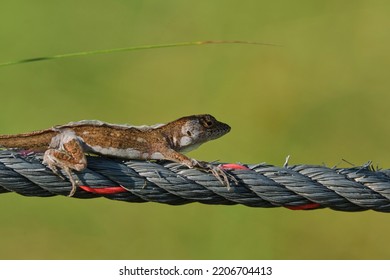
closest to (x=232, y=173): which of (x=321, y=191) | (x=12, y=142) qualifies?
(x=321, y=191)

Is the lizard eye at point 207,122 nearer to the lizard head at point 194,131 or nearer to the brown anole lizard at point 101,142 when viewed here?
the lizard head at point 194,131

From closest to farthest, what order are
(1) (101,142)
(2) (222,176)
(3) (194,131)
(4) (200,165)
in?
(2) (222,176) < (4) (200,165) < (1) (101,142) < (3) (194,131)

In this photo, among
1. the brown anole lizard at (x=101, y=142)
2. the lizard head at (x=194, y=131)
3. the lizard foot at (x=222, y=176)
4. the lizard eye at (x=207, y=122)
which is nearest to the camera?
the lizard foot at (x=222, y=176)

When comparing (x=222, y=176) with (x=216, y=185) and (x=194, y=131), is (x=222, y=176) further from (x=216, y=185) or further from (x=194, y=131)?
(x=194, y=131)

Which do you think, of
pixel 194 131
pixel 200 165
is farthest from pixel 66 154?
pixel 194 131

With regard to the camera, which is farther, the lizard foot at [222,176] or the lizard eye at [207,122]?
the lizard eye at [207,122]

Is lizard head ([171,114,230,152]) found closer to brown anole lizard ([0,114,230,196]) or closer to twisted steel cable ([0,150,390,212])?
brown anole lizard ([0,114,230,196])

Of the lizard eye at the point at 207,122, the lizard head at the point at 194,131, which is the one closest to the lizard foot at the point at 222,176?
the lizard head at the point at 194,131

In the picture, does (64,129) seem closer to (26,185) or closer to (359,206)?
(26,185)

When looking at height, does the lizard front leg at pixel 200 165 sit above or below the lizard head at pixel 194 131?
below
